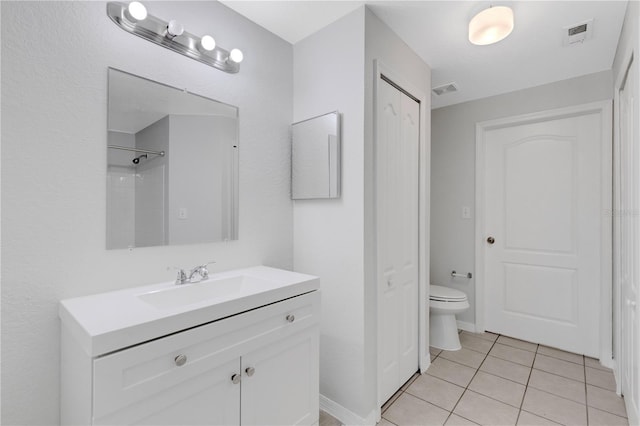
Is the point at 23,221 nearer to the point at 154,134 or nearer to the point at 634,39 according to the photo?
the point at 154,134

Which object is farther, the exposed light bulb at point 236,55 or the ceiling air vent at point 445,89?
the ceiling air vent at point 445,89

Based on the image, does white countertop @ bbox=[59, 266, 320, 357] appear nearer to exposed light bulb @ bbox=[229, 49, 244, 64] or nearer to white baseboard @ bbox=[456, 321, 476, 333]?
exposed light bulb @ bbox=[229, 49, 244, 64]

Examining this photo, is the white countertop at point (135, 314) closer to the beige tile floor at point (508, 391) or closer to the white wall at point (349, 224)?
the white wall at point (349, 224)

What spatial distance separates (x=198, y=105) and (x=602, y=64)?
2939 millimetres

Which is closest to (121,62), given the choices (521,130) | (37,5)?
(37,5)

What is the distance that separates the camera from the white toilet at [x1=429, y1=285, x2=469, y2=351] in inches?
103

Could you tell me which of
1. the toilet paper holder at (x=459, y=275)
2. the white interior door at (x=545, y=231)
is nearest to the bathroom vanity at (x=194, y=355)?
the toilet paper holder at (x=459, y=275)

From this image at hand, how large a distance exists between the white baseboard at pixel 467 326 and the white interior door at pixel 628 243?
1.13m

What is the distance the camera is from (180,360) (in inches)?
38.7

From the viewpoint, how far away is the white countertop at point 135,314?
34.3 inches

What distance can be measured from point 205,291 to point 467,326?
8.90 ft

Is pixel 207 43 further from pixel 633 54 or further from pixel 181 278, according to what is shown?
pixel 633 54

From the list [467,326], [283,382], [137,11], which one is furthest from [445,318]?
[137,11]

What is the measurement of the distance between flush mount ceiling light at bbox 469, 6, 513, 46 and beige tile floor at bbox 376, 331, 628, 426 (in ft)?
7.05
